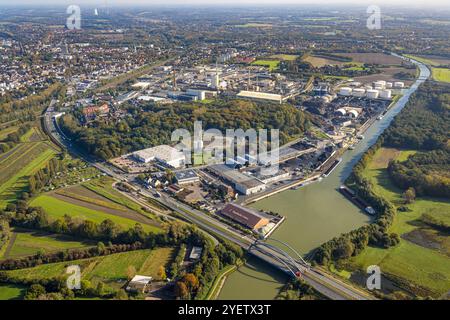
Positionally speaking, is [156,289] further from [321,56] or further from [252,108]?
[321,56]

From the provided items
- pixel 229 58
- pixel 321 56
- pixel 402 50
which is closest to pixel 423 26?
pixel 402 50

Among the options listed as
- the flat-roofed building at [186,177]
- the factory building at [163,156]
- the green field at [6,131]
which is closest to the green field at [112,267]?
the flat-roofed building at [186,177]

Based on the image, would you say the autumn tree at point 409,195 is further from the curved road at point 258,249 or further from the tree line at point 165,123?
the tree line at point 165,123

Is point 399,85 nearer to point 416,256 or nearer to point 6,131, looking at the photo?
point 416,256

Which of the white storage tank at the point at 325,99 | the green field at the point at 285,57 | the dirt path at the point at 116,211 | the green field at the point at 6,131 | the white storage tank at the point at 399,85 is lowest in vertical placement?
the dirt path at the point at 116,211

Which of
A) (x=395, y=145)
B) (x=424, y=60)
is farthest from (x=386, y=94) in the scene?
(x=424, y=60)

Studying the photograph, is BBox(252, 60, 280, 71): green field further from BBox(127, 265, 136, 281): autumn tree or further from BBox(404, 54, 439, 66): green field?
BBox(127, 265, 136, 281): autumn tree
